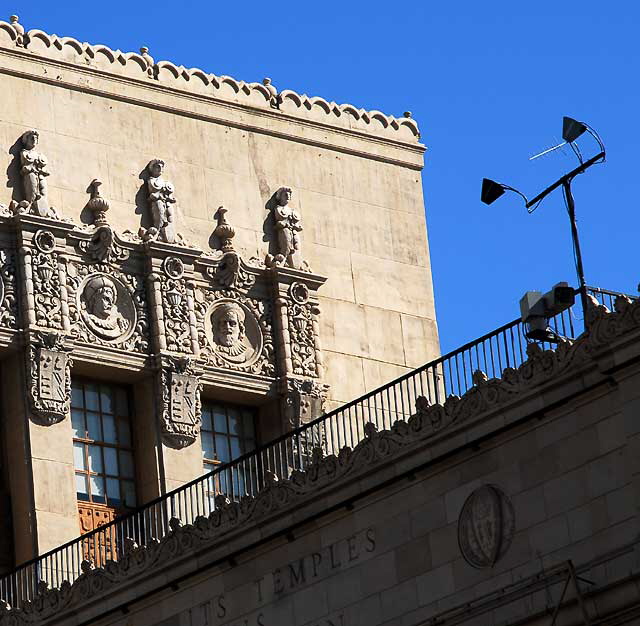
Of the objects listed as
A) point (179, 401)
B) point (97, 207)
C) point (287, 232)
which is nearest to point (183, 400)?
point (179, 401)

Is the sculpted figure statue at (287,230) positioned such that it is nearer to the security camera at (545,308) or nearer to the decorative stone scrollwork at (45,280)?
the decorative stone scrollwork at (45,280)

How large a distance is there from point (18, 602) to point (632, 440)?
12.5 metres

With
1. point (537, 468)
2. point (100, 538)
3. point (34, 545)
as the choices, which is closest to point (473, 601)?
point (537, 468)

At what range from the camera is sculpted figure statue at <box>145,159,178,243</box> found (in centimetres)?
4998

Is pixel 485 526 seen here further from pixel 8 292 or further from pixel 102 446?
pixel 8 292

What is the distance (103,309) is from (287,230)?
512 centimetres

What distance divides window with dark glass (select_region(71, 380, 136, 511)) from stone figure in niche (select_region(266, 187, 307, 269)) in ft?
16.1

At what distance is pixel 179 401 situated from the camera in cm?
4878

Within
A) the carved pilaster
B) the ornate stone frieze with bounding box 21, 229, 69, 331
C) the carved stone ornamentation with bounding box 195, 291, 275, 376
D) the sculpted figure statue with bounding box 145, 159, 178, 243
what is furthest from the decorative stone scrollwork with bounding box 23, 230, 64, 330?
the carved stone ornamentation with bounding box 195, 291, 275, 376

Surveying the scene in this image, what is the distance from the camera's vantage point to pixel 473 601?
33.2 m

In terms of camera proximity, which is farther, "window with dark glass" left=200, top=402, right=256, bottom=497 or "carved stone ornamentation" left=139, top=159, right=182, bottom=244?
"carved stone ornamentation" left=139, top=159, right=182, bottom=244

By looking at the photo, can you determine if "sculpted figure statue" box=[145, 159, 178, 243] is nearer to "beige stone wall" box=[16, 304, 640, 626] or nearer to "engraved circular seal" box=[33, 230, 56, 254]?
"engraved circular seal" box=[33, 230, 56, 254]

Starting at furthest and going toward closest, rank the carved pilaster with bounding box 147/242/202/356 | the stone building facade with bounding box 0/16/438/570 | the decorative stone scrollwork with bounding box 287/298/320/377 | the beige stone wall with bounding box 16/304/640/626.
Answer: the decorative stone scrollwork with bounding box 287/298/320/377 → the carved pilaster with bounding box 147/242/202/356 → the stone building facade with bounding box 0/16/438/570 → the beige stone wall with bounding box 16/304/640/626

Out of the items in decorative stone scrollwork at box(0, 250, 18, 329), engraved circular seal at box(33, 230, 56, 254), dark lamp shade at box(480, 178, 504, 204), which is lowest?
dark lamp shade at box(480, 178, 504, 204)
